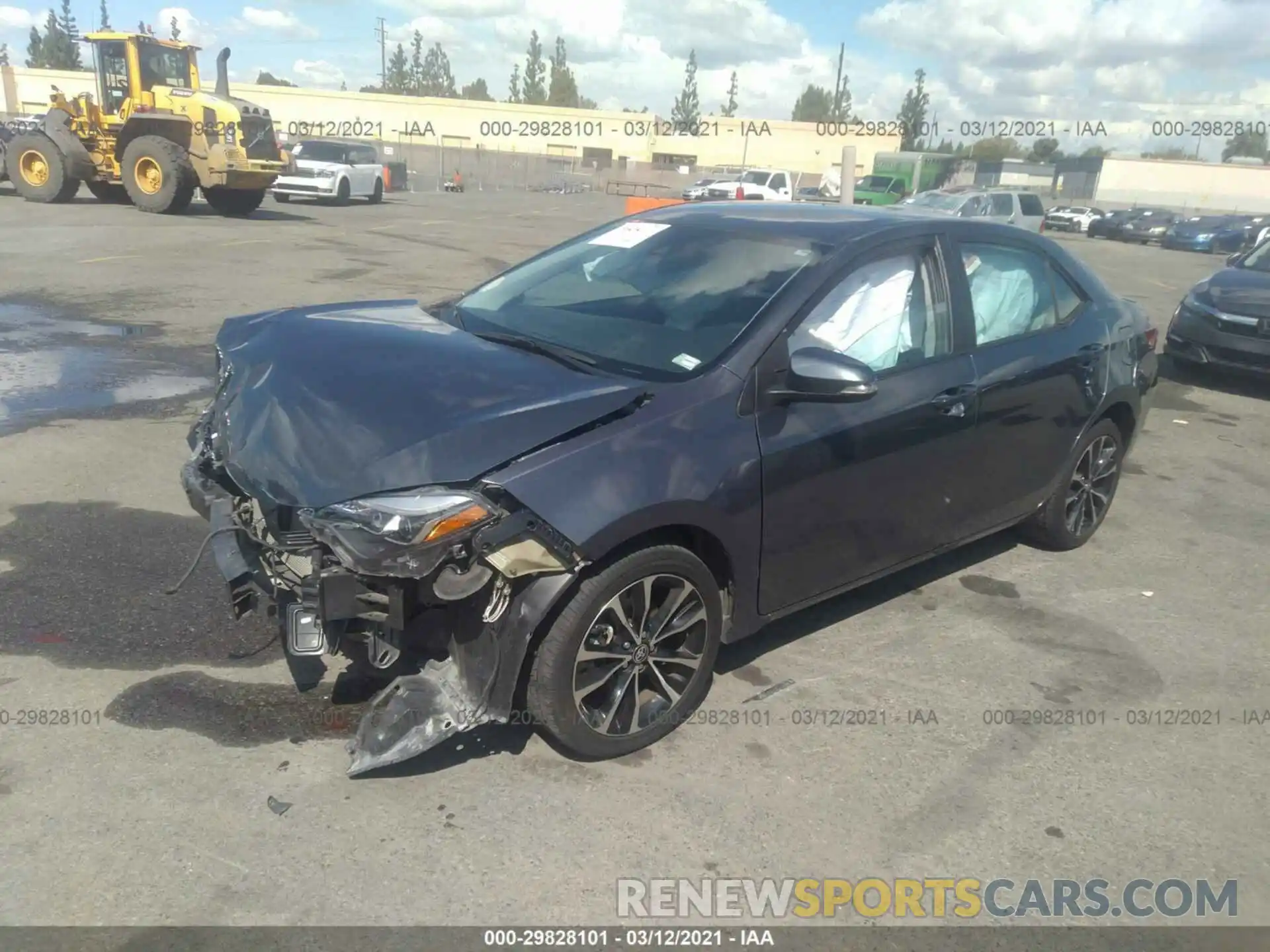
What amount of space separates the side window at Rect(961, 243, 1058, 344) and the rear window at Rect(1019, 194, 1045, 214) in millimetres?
20747

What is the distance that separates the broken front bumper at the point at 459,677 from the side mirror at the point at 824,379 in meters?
1.07

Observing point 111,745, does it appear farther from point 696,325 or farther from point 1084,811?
point 1084,811

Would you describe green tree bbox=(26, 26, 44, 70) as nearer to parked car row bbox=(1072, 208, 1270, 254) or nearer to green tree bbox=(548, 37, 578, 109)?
green tree bbox=(548, 37, 578, 109)

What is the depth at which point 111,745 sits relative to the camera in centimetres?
317

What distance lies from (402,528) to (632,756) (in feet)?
3.79

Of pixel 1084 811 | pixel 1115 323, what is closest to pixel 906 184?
pixel 1115 323

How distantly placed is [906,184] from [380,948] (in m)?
35.9

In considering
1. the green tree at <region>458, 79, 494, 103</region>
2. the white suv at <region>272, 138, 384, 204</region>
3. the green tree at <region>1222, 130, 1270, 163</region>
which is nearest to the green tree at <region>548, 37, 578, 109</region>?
the green tree at <region>458, 79, 494, 103</region>

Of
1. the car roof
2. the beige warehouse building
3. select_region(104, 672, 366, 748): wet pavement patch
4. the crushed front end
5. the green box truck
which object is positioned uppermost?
the beige warehouse building

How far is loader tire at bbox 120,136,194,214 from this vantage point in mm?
19203

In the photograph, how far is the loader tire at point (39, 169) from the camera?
20000mm

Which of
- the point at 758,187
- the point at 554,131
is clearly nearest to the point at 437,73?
the point at 554,131

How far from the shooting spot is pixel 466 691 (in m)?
3.01

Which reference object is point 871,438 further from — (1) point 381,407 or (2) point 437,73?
(2) point 437,73
